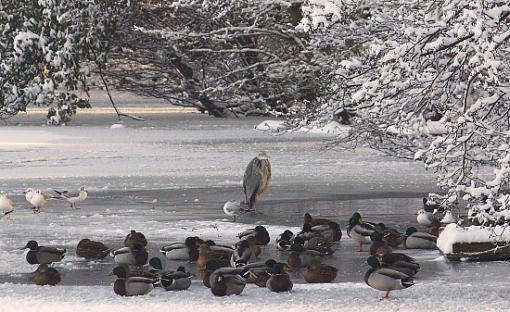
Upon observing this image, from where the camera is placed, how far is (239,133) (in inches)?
1387

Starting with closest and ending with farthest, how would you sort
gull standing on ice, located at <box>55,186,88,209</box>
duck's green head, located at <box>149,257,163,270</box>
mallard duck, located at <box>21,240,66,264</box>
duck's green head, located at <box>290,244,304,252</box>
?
duck's green head, located at <box>149,257,163,270</box> < mallard duck, located at <box>21,240,66,264</box> < duck's green head, located at <box>290,244,304,252</box> < gull standing on ice, located at <box>55,186,88,209</box>

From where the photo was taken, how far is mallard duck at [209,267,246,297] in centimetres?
1061

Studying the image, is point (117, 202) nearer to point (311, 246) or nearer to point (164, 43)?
point (311, 246)

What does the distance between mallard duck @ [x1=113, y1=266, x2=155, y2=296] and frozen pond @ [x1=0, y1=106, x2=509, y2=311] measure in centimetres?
15

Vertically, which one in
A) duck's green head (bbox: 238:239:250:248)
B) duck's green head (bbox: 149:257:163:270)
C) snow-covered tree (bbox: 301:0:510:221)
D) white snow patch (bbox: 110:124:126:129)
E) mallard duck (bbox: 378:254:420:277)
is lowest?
white snow patch (bbox: 110:124:126:129)

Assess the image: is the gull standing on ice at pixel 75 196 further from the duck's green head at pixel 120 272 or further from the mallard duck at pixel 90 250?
the duck's green head at pixel 120 272

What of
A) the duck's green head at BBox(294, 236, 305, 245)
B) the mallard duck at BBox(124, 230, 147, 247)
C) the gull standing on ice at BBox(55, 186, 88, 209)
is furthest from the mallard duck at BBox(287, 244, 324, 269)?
the gull standing on ice at BBox(55, 186, 88, 209)

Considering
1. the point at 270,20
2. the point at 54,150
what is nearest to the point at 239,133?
the point at 270,20

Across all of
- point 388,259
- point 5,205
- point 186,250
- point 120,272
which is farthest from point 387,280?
point 5,205

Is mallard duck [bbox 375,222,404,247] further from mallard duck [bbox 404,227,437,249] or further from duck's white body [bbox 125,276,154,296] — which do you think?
duck's white body [bbox 125,276,154,296]

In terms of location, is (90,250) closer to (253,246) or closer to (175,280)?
(253,246)

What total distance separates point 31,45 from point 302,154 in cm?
1554

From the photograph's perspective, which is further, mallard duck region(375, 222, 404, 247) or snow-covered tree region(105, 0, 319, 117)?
snow-covered tree region(105, 0, 319, 117)

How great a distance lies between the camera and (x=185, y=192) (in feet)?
65.5
